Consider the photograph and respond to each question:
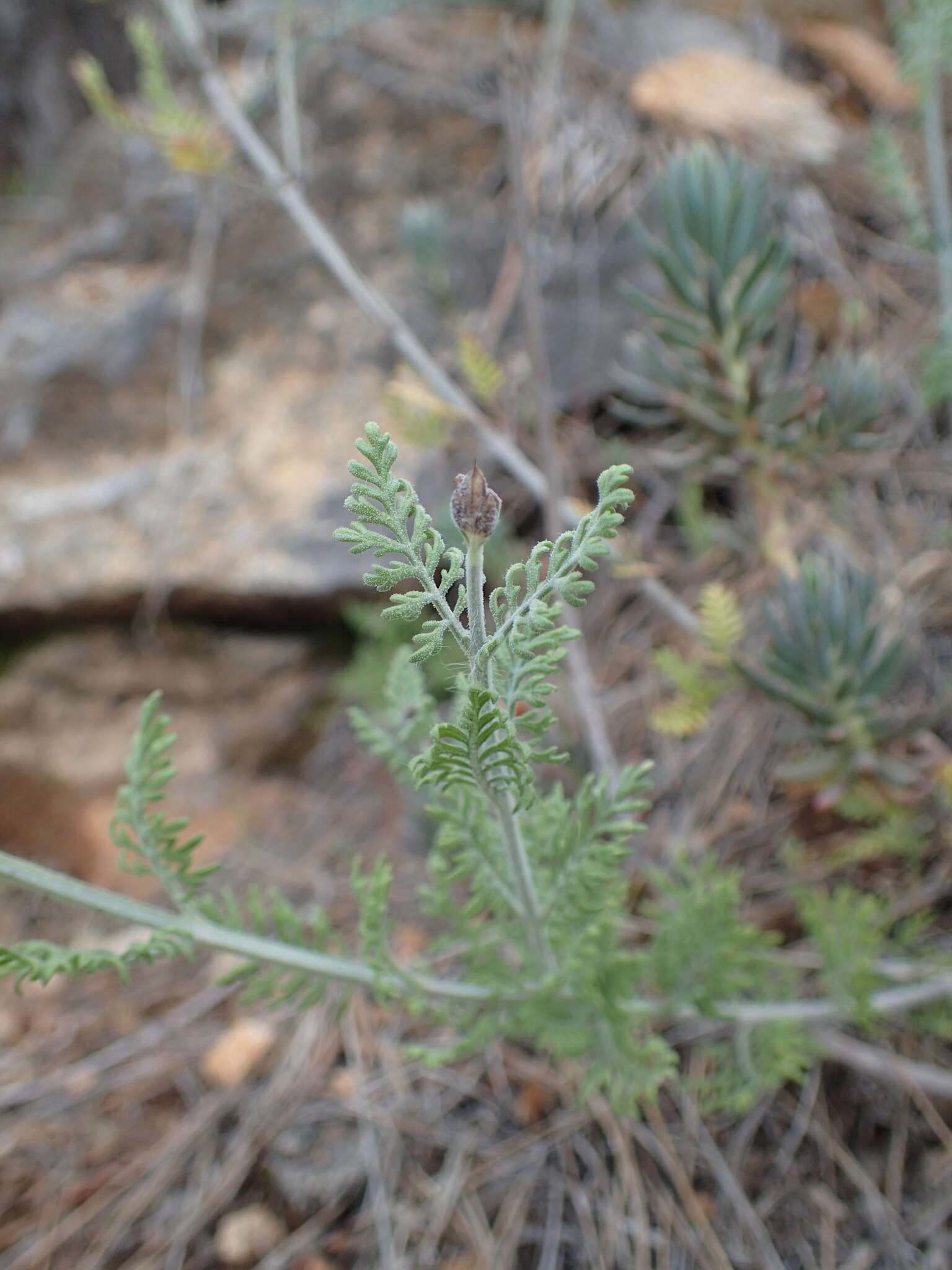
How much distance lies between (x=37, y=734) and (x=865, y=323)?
2.57 m

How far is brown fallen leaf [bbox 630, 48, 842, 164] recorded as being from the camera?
2570 millimetres

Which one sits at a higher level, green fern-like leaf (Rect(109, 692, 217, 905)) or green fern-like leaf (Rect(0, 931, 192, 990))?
green fern-like leaf (Rect(109, 692, 217, 905))

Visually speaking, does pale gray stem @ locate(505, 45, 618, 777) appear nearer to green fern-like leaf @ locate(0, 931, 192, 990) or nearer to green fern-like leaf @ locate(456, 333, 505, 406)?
green fern-like leaf @ locate(456, 333, 505, 406)

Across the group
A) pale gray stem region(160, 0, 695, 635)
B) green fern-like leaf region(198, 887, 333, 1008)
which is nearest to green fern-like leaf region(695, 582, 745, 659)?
pale gray stem region(160, 0, 695, 635)

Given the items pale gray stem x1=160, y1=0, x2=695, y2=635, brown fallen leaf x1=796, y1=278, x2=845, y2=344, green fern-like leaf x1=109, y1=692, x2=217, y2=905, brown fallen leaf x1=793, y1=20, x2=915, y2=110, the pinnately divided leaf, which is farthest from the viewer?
brown fallen leaf x1=793, y1=20, x2=915, y2=110

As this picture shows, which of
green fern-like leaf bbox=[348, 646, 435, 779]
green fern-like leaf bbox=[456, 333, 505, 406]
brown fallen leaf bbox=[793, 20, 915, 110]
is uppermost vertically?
brown fallen leaf bbox=[793, 20, 915, 110]

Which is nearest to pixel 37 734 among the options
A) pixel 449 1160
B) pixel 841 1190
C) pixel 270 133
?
pixel 449 1160

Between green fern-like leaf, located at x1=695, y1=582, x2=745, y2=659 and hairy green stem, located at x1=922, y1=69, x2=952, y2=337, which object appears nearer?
green fern-like leaf, located at x1=695, y1=582, x2=745, y2=659

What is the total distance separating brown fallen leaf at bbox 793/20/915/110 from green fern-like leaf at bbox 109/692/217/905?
2930mm

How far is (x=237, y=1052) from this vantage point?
182cm

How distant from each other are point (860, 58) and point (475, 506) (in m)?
3.07

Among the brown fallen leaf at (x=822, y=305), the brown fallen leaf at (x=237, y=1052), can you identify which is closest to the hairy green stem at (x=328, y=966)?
the brown fallen leaf at (x=237, y=1052)

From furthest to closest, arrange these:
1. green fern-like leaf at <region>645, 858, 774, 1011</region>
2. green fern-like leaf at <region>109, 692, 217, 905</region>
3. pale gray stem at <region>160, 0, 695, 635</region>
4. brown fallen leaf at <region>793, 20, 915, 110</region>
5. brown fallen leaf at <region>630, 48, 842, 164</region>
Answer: brown fallen leaf at <region>793, 20, 915, 110</region> → brown fallen leaf at <region>630, 48, 842, 164</region> → pale gray stem at <region>160, 0, 695, 635</region> → green fern-like leaf at <region>645, 858, 774, 1011</region> → green fern-like leaf at <region>109, 692, 217, 905</region>

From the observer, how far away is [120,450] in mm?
2777
